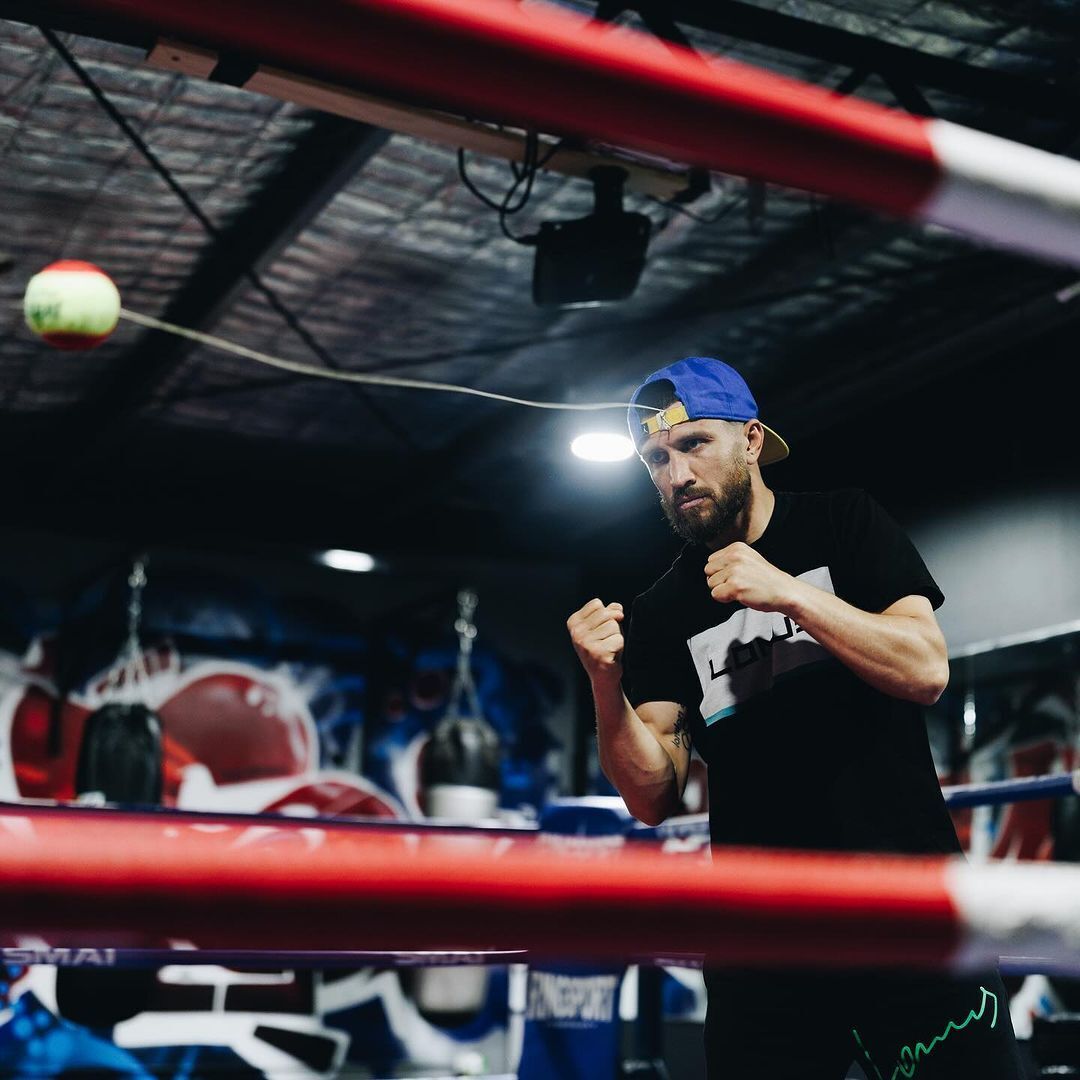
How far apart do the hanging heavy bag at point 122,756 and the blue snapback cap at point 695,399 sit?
585cm

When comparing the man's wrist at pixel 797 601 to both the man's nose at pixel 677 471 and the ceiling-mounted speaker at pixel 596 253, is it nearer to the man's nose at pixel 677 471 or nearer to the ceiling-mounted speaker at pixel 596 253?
the man's nose at pixel 677 471

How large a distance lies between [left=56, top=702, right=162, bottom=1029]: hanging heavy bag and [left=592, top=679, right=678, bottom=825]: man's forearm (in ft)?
18.0

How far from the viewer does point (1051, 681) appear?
16.2 ft

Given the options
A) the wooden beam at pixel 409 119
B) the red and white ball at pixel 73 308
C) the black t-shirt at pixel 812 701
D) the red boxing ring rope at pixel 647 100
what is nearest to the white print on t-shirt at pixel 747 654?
the black t-shirt at pixel 812 701

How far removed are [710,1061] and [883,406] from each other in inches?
145

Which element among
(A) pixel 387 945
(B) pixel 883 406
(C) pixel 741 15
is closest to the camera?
(A) pixel 387 945

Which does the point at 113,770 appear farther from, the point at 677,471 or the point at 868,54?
the point at 677,471

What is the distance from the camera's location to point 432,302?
5.34 metres

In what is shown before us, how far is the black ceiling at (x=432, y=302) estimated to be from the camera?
3725mm

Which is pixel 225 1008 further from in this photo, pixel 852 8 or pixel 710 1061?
pixel 710 1061

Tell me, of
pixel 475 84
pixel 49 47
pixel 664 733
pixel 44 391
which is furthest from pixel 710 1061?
pixel 44 391

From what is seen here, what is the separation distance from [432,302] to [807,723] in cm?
428

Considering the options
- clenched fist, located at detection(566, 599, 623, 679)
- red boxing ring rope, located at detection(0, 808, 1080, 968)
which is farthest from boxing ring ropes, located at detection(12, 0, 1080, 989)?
clenched fist, located at detection(566, 599, 623, 679)

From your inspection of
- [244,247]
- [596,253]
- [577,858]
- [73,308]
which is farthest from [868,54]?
[577,858]
